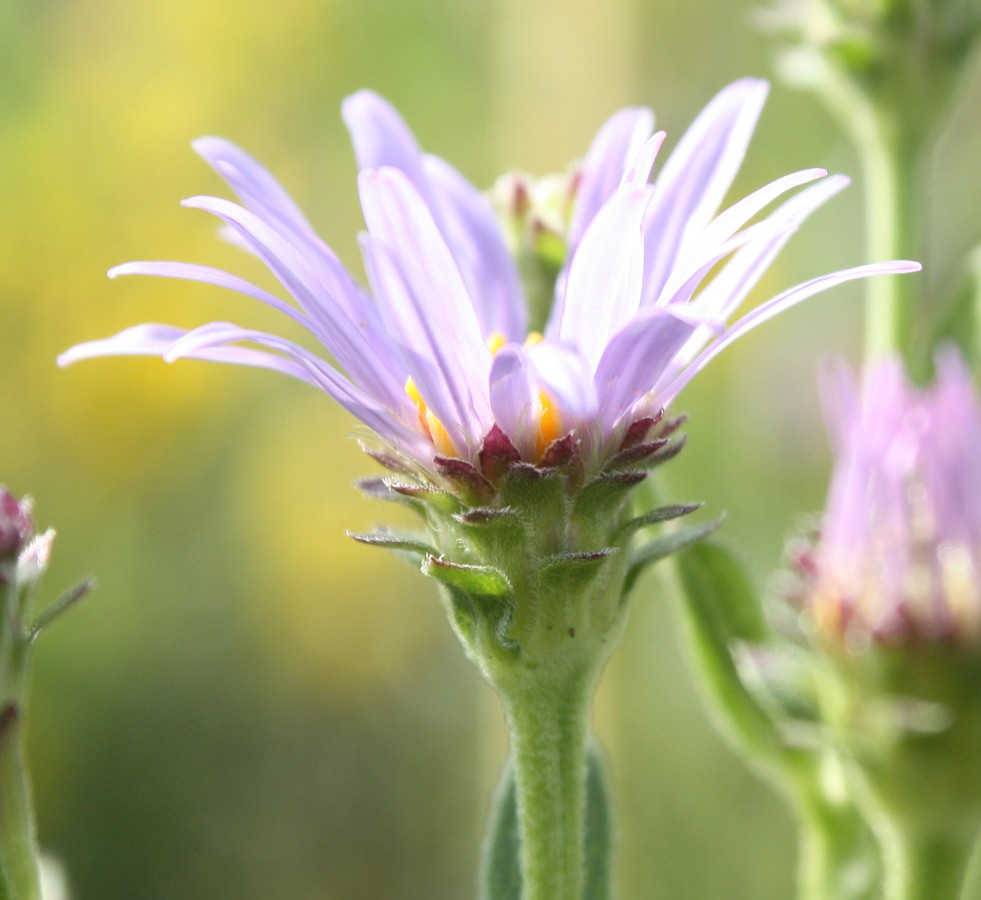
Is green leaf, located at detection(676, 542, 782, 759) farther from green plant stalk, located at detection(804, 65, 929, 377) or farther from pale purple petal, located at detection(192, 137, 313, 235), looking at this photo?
pale purple petal, located at detection(192, 137, 313, 235)

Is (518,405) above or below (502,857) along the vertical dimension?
above

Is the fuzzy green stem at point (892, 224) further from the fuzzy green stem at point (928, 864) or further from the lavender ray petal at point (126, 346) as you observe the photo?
the lavender ray petal at point (126, 346)

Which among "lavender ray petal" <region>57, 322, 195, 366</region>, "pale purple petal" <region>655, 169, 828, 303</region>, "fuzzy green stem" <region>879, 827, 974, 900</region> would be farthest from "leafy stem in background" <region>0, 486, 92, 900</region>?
"fuzzy green stem" <region>879, 827, 974, 900</region>

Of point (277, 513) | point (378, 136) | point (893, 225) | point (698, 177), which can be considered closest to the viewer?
point (698, 177)

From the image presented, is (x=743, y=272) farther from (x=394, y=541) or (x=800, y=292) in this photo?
(x=394, y=541)

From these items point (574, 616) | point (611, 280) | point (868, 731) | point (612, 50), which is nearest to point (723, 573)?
point (868, 731)

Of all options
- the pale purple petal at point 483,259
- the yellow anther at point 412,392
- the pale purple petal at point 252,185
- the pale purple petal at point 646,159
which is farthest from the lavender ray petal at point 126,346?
the pale purple petal at point 483,259

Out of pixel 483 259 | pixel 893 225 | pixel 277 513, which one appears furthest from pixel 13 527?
pixel 277 513
